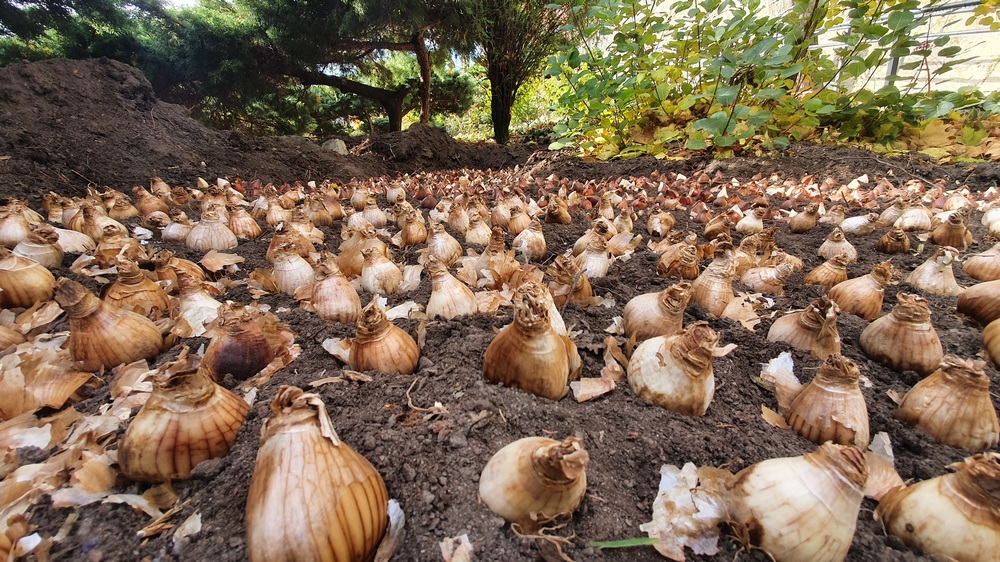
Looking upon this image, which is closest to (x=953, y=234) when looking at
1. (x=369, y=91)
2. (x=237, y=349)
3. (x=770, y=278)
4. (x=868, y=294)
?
(x=868, y=294)

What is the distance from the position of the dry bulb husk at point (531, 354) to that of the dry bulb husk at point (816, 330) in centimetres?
96

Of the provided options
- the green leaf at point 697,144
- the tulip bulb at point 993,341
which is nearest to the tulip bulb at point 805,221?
the tulip bulb at point 993,341

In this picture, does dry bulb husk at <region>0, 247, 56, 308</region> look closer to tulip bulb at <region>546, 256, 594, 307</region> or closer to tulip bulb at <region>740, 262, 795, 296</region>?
tulip bulb at <region>546, 256, 594, 307</region>

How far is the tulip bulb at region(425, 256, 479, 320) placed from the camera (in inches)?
75.0

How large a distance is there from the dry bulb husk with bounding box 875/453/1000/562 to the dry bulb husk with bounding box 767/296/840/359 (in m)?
0.67

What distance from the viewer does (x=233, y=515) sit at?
3.31 ft

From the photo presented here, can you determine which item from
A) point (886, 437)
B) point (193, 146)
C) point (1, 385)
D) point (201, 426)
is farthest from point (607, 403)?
point (193, 146)

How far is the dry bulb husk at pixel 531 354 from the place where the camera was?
1.31 meters

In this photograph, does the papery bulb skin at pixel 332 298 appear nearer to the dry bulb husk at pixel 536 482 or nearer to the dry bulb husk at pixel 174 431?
the dry bulb husk at pixel 174 431

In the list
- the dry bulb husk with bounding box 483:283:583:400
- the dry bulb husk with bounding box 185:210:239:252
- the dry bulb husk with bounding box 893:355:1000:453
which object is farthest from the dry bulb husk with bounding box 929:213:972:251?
the dry bulb husk with bounding box 185:210:239:252

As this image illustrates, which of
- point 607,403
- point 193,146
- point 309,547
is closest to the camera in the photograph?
point 309,547

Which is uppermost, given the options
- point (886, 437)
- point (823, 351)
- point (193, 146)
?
point (193, 146)

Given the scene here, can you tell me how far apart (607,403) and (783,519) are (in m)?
0.55

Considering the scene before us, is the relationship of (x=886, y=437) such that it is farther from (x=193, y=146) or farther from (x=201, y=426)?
(x=193, y=146)
